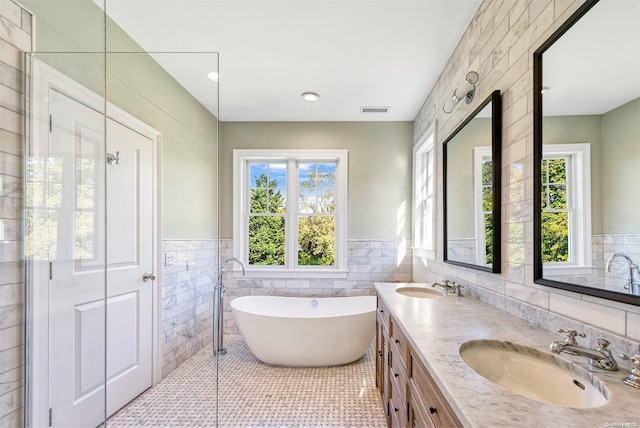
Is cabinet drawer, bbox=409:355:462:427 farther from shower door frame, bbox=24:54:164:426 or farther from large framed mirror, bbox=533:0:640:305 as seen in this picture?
shower door frame, bbox=24:54:164:426

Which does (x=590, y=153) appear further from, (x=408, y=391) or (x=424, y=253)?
(x=424, y=253)

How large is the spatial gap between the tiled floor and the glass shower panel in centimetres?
34

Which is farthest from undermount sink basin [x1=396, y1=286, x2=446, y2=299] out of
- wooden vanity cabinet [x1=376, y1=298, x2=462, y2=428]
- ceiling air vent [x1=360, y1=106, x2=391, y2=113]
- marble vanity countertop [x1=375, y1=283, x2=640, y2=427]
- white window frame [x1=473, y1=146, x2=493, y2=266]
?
ceiling air vent [x1=360, y1=106, x2=391, y2=113]

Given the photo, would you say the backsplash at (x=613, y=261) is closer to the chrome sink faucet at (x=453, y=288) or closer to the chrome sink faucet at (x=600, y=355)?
the chrome sink faucet at (x=600, y=355)

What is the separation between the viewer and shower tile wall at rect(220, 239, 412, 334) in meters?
3.59

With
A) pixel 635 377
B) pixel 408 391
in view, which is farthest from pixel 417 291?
pixel 635 377

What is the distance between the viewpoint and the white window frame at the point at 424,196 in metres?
2.77

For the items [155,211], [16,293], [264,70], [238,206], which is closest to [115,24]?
[264,70]

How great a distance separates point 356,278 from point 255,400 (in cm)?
175

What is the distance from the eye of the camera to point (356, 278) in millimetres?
3605

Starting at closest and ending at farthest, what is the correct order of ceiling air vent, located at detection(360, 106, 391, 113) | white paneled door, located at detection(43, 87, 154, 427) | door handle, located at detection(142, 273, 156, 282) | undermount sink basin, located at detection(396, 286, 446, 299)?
white paneled door, located at detection(43, 87, 154, 427), door handle, located at detection(142, 273, 156, 282), undermount sink basin, located at detection(396, 286, 446, 299), ceiling air vent, located at detection(360, 106, 391, 113)

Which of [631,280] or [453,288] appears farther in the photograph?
[453,288]

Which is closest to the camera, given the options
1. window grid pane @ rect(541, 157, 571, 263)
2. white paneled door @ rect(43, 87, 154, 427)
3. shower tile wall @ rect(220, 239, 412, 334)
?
window grid pane @ rect(541, 157, 571, 263)

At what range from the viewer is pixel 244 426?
6.49ft
